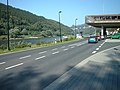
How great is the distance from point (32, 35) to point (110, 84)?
364 feet

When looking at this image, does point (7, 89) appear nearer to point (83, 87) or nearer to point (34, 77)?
point (34, 77)

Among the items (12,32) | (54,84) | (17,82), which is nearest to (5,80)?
(17,82)

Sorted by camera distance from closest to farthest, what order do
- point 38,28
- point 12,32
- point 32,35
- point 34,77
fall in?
point 34,77 < point 12,32 < point 32,35 < point 38,28

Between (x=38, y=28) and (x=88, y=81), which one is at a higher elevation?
(x=38, y=28)

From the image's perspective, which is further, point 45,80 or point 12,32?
point 12,32

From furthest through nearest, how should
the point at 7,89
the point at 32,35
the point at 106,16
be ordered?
the point at 32,35 < the point at 106,16 < the point at 7,89

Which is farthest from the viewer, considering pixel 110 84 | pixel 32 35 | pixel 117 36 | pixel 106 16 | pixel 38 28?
pixel 38 28

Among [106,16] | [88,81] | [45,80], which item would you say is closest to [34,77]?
[45,80]

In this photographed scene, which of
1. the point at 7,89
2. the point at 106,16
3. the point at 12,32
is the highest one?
the point at 106,16

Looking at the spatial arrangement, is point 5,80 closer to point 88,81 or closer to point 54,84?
point 54,84

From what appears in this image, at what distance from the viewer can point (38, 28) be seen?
5645 inches

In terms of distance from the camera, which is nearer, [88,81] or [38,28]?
[88,81]

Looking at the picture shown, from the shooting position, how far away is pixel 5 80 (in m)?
7.62

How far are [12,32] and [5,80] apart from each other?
8543 centimetres
